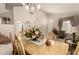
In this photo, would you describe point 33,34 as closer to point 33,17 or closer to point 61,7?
point 33,17

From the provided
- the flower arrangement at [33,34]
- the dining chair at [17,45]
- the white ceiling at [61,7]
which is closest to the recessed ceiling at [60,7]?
the white ceiling at [61,7]

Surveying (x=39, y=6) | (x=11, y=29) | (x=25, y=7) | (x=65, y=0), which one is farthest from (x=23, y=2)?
(x=65, y=0)

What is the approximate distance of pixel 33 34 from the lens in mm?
1699

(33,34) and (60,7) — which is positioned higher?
(60,7)

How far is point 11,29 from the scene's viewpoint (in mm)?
1657

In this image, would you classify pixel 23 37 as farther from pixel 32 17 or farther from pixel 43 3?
pixel 43 3

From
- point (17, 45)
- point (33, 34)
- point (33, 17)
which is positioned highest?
point (33, 17)

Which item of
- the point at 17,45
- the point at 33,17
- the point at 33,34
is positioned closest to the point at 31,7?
the point at 33,17

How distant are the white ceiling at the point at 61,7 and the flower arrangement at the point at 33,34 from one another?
9.5 inches

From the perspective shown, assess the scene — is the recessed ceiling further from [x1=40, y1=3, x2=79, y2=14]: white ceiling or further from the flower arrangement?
the flower arrangement

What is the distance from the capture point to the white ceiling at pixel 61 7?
1668 mm

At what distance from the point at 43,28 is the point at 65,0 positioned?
37cm

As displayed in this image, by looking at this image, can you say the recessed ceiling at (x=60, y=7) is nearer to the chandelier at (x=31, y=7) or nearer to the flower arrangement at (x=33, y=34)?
the chandelier at (x=31, y=7)

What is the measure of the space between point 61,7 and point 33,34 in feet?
1.33
